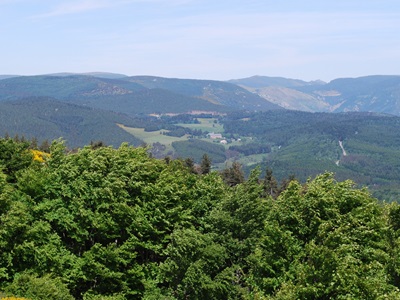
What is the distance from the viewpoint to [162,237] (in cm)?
4028

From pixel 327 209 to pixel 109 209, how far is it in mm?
17566

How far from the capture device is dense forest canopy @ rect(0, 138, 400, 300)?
31.7 metres

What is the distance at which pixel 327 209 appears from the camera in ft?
110

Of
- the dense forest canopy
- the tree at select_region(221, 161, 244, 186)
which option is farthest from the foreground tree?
the tree at select_region(221, 161, 244, 186)

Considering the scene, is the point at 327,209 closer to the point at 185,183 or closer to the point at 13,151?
the point at 185,183

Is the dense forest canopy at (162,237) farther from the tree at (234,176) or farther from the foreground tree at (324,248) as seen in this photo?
the tree at (234,176)

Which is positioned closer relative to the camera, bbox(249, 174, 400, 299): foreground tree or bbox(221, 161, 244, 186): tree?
bbox(249, 174, 400, 299): foreground tree

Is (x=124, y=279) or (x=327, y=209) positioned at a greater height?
(x=327, y=209)

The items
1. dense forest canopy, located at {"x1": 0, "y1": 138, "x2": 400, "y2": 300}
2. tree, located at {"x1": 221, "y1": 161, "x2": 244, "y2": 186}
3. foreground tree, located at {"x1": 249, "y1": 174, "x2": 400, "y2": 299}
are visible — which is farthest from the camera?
tree, located at {"x1": 221, "y1": 161, "x2": 244, "y2": 186}

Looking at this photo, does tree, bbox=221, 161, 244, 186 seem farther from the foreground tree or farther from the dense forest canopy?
the foreground tree

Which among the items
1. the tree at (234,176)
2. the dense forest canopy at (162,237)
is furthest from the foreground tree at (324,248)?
the tree at (234,176)

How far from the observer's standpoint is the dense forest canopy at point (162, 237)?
1248 inches

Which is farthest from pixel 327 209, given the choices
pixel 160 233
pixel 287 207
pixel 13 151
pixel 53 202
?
pixel 13 151

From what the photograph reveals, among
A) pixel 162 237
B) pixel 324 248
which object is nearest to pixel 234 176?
pixel 162 237
